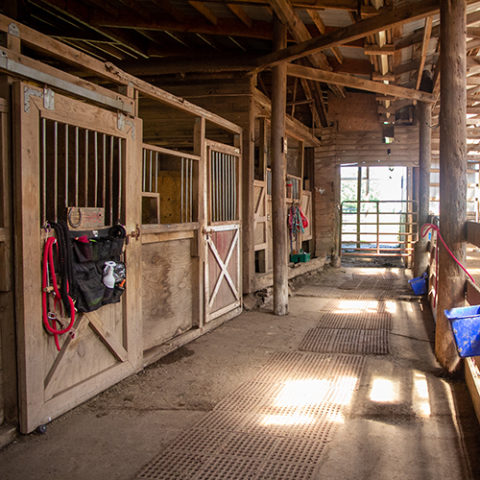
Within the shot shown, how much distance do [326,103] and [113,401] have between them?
10101 mm

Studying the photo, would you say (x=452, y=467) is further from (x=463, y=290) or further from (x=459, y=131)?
(x=459, y=131)

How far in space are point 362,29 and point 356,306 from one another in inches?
159

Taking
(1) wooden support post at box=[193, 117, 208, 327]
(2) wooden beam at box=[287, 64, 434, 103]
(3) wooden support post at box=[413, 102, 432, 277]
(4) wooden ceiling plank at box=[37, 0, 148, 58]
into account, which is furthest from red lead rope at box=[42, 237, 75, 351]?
(3) wooden support post at box=[413, 102, 432, 277]

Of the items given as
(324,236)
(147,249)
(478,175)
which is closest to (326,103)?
(324,236)

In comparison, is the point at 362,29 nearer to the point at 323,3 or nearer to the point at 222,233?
the point at 323,3

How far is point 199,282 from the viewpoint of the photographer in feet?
18.8

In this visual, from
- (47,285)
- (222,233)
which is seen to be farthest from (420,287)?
(47,285)

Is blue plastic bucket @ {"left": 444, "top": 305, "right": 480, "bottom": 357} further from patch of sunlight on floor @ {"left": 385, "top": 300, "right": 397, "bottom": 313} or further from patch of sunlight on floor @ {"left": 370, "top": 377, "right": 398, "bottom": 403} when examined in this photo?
patch of sunlight on floor @ {"left": 385, "top": 300, "right": 397, "bottom": 313}

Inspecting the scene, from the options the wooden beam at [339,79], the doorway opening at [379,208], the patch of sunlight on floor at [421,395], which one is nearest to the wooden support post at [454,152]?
the patch of sunlight on floor at [421,395]

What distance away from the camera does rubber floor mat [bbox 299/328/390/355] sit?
5.15m

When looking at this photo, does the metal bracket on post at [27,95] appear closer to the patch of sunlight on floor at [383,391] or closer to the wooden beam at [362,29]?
the patch of sunlight on floor at [383,391]

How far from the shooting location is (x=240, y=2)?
5.80 m

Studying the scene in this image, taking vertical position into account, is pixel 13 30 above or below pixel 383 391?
above

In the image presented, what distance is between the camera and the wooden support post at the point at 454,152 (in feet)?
14.5
